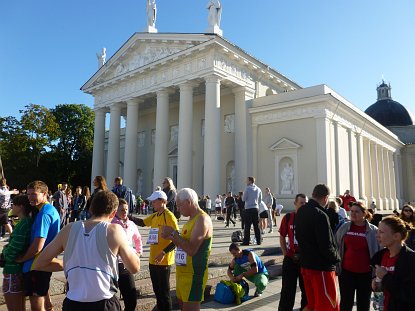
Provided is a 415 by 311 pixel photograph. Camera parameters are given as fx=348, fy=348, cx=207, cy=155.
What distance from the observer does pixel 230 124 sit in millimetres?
28250

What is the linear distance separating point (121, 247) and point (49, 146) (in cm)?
4096

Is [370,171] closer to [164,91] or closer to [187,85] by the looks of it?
[187,85]

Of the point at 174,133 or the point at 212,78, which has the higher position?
the point at 212,78

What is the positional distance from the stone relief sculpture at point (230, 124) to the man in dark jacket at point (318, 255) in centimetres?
2399

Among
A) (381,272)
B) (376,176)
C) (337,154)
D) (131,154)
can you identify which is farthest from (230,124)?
(381,272)

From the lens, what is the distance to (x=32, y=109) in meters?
37.6

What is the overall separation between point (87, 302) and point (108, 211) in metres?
0.68

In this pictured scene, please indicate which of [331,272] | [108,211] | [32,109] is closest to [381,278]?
[331,272]

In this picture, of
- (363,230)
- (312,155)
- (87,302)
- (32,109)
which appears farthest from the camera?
(32,109)

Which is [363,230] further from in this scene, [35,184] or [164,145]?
[164,145]

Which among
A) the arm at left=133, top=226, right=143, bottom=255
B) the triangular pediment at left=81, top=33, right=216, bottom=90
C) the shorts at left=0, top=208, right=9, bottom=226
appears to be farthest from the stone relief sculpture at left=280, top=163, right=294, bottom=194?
the arm at left=133, top=226, right=143, bottom=255

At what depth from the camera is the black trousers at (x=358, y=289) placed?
438cm

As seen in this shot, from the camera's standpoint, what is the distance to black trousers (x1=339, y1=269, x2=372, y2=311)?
4375mm

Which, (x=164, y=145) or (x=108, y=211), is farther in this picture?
(x=164, y=145)
